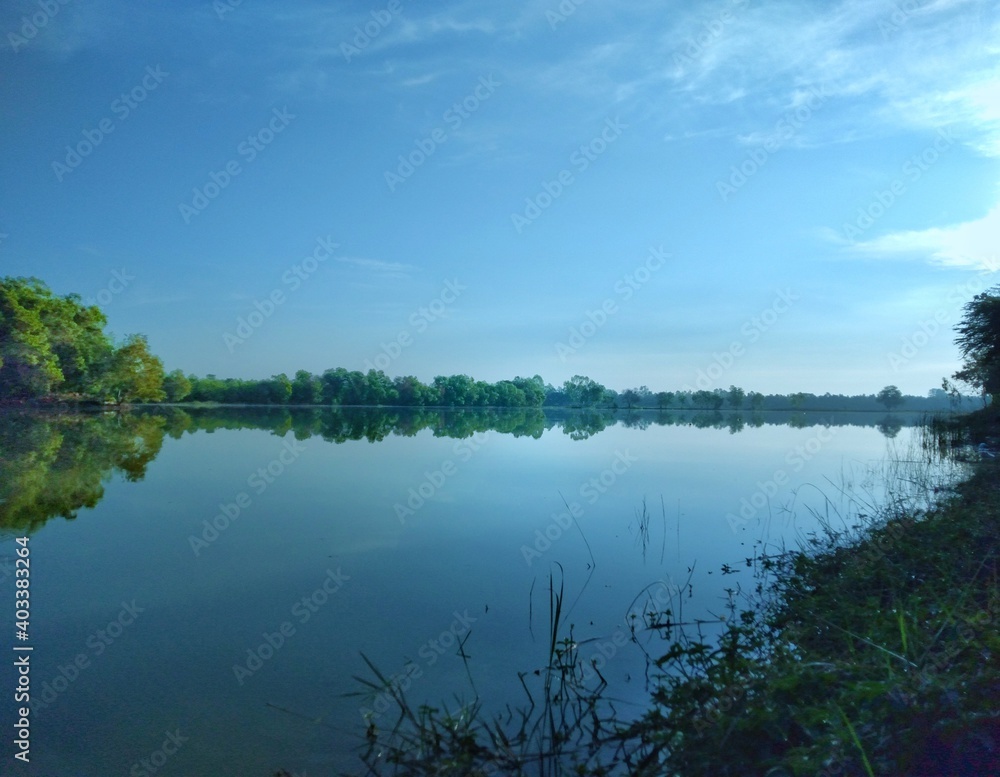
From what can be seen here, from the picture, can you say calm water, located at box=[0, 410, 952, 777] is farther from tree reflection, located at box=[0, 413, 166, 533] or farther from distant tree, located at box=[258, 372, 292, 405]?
distant tree, located at box=[258, 372, 292, 405]

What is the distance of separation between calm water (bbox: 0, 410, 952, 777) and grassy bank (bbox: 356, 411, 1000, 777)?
26 centimetres

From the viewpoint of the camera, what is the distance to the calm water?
118 inches

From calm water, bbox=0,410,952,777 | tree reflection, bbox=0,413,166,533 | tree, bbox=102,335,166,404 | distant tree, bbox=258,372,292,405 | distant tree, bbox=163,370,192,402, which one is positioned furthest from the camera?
distant tree, bbox=258,372,292,405

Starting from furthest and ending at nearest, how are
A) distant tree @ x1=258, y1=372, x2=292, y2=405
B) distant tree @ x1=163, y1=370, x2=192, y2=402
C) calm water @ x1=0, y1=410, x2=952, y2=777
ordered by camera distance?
distant tree @ x1=258, y1=372, x2=292, y2=405
distant tree @ x1=163, y1=370, x2=192, y2=402
calm water @ x1=0, y1=410, x2=952, y2=777

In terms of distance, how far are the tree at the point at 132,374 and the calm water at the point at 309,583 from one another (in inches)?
1367

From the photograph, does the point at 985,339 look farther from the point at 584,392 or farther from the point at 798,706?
the point at 584,392

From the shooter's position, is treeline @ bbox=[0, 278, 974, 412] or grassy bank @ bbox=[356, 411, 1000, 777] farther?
treeline @ bbox=[0, 278, 974, 412]

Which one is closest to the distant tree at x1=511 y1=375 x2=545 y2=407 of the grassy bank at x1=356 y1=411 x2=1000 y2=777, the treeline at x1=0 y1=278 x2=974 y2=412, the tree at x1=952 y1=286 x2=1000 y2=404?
the treeline at x1=0 y1=278 x2=974 y2=412

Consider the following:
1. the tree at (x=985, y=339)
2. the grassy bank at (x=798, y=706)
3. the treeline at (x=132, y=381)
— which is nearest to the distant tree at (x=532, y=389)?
the treeline at (x=132, y=381)

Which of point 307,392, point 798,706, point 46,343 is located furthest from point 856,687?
point 307,392

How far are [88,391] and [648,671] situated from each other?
45283 millimetres

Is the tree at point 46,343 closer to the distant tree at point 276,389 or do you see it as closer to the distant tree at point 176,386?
the distant tree at point 176,386

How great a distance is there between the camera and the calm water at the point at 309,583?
9.84 feet

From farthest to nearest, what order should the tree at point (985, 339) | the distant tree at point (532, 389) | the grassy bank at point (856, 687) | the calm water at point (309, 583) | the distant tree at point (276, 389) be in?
1. the distant tree at point (532, 389)
2. the distant tree at point (276, 389)
3. the tree at point (985, 339)
4. the calm water at point (309, 583)
5. the grassy bank at point (856, 687)
